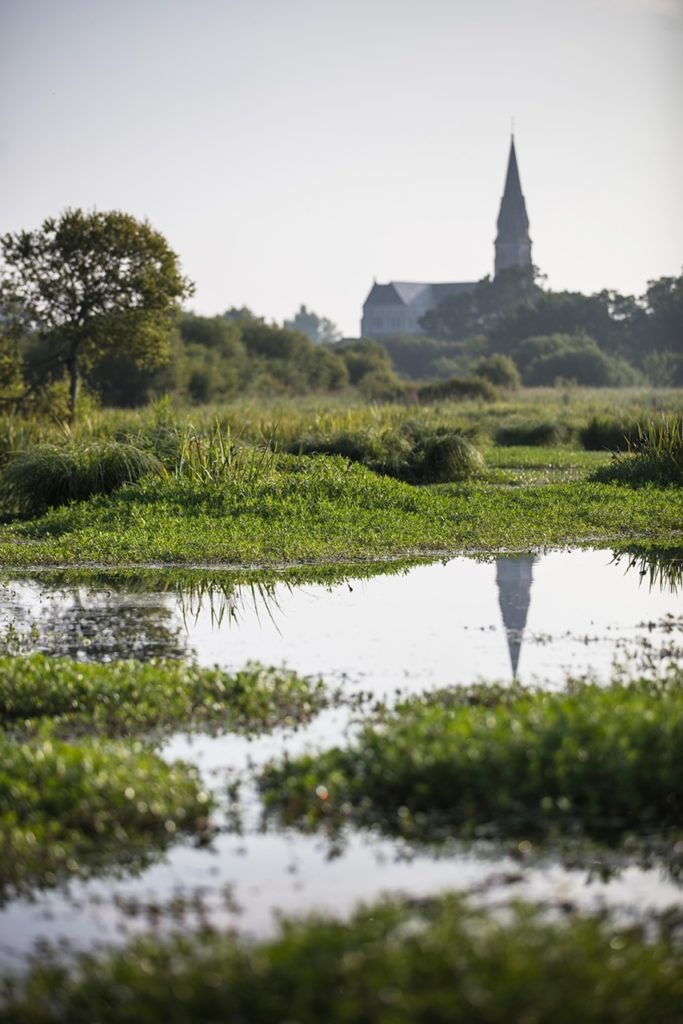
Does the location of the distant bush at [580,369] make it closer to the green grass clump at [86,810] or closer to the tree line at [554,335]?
the tree line at [554,335]

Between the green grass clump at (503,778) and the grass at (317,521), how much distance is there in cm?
690

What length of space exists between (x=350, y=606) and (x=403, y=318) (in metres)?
125

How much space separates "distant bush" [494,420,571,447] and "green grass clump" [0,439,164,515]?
47.8 ft

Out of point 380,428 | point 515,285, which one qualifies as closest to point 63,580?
point 380,428

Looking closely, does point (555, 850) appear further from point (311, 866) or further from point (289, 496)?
point (289, 496)

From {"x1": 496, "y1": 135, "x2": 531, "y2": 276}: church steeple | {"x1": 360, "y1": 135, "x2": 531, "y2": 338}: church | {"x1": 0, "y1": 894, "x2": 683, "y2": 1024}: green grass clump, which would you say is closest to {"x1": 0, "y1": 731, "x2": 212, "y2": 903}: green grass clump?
{"x1": 0, "y1": 894, "x2": 683, "y2": 1024}: green grass clump

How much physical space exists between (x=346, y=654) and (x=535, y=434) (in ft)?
73.2

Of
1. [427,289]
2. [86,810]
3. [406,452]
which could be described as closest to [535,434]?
[406,452]

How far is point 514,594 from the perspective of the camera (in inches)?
435

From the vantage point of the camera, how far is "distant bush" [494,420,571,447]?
30188 millimetres

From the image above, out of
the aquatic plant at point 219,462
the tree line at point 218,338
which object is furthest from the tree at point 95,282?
the aquatic plant at point 219,462

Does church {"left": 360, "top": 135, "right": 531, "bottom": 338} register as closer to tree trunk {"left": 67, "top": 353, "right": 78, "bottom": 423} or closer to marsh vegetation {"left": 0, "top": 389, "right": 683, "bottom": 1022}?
tree trunk {"left": 67, "top": 353, "right": 78, "bottom": 423}

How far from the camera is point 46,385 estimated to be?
3244 centimetres

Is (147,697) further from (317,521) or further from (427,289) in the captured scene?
(427,289)
